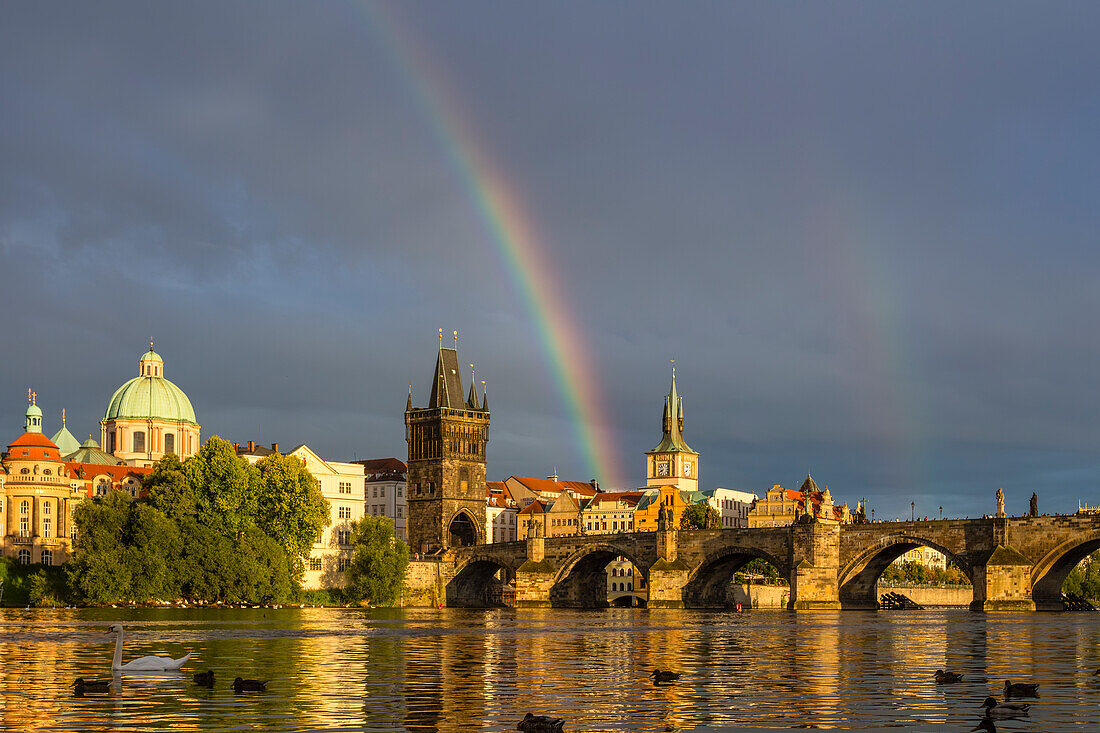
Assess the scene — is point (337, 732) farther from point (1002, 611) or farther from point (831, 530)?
point (831, 530)

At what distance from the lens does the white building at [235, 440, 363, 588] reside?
161750mm

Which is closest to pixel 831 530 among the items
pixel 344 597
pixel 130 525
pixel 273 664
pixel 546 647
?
pixel 344 597

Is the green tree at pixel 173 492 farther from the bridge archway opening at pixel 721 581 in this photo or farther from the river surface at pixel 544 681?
the river surface at pixel 544 681

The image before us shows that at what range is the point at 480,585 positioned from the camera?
176 meters

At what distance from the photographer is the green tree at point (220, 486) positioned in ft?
425

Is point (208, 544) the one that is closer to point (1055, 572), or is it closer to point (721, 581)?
point (721, 581)

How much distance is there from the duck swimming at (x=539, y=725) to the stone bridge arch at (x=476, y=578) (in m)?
135

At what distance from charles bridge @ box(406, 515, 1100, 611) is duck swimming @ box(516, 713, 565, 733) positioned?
100526 mm

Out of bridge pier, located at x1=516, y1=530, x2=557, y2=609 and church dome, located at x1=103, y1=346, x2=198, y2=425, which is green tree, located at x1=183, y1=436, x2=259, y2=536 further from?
church dome, located at x1=103, y1=346, x2=198, y2=425

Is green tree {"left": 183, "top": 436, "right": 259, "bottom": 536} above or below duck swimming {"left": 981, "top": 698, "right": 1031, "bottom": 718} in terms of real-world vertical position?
above

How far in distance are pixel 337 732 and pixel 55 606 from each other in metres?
101

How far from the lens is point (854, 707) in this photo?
30.7 meters

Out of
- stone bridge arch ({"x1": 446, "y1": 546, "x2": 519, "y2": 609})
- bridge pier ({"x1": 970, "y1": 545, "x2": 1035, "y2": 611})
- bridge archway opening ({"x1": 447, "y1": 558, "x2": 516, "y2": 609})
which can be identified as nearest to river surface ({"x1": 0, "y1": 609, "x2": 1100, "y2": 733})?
bridge pier ({"x1": 970, "y1": 545, "x2": 1035, "y2": 611})

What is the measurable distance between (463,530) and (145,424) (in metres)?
45.0
